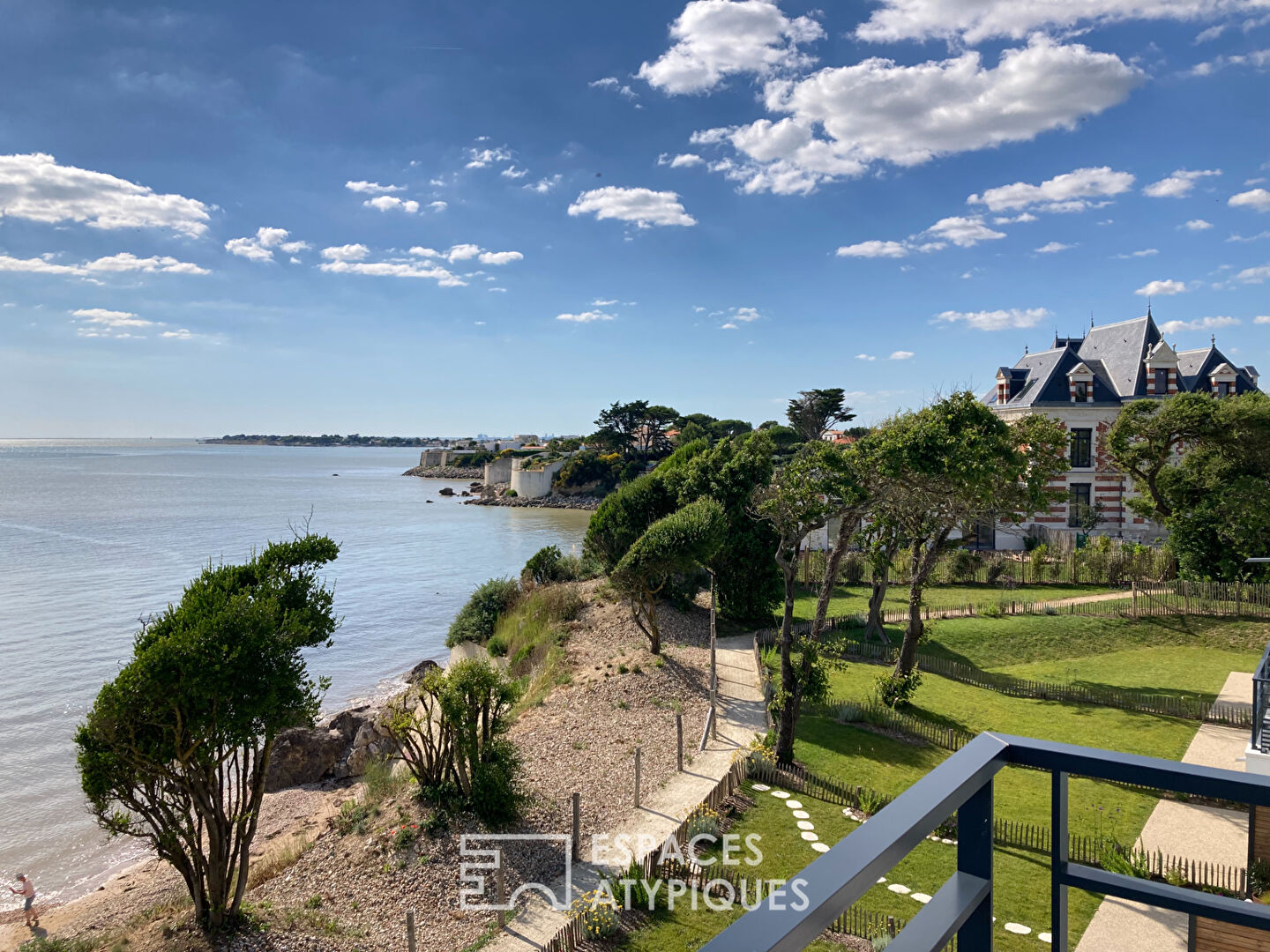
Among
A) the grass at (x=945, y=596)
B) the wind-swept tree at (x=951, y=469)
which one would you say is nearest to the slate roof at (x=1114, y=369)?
the grass at (x=945, y=596)

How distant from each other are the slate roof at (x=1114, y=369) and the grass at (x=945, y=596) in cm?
1175

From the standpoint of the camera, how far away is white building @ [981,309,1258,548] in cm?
3547

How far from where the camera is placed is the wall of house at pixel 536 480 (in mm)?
92250

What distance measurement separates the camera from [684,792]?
501 inches

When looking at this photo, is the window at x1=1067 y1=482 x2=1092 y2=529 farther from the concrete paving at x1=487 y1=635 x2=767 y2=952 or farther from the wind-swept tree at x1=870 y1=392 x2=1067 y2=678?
the concrete paving at x1=487 y1=635 x2=767 y2=952

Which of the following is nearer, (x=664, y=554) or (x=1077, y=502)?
(x=664, y=554)

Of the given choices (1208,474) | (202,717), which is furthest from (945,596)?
(202,717)


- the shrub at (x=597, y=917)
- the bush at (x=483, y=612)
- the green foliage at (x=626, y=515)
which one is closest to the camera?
the shrub at (x=597, y=917)

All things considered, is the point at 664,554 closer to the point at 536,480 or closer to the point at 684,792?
the point at 684,792

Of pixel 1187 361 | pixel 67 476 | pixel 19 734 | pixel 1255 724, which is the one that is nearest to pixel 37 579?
pixel 19 734

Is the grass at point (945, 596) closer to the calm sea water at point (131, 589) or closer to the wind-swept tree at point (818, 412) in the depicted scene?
the calm sea water at point (131, 589)

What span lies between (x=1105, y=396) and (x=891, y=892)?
1360 inches

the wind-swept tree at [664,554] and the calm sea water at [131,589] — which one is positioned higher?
the wind-swept tree at [664,554]

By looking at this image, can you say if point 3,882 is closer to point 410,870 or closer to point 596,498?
point 410,870
